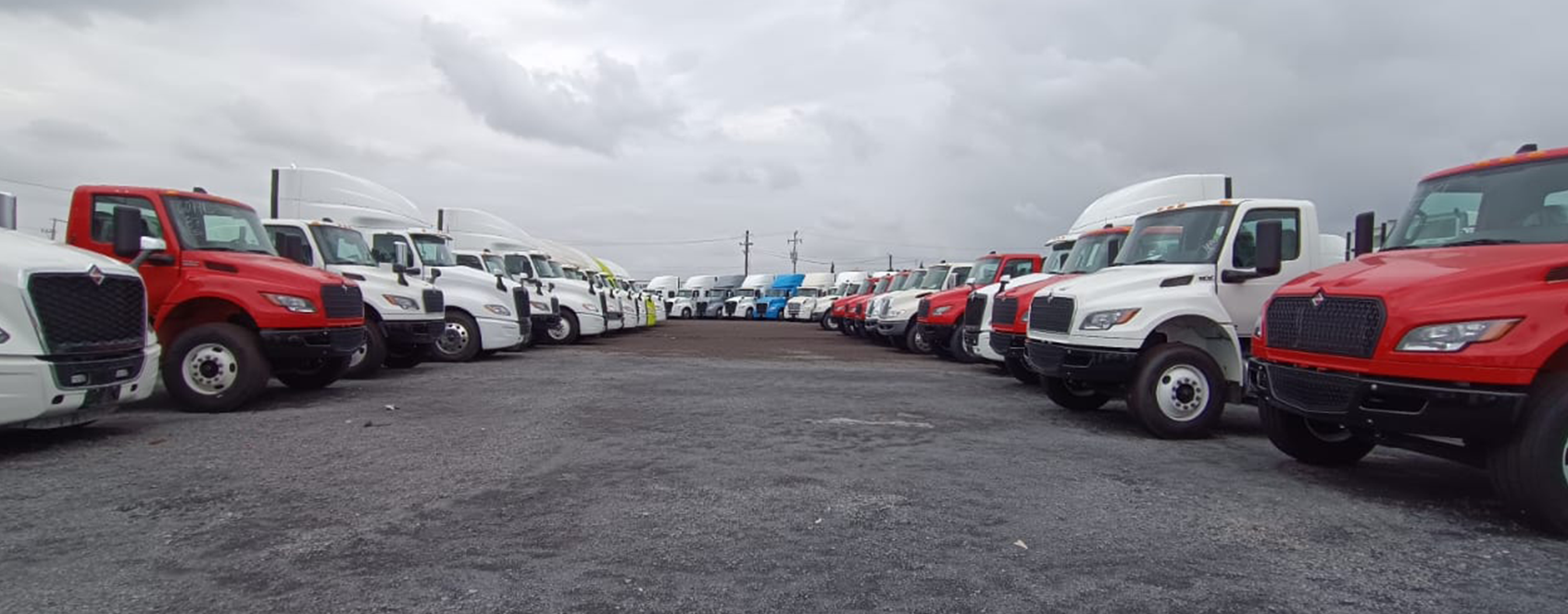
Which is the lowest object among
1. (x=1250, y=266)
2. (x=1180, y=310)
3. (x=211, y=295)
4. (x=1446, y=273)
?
(x=211, y=295)

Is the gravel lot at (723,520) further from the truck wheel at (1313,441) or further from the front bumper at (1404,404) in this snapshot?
the front bumper at (1404,404)

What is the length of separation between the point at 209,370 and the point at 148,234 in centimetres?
154

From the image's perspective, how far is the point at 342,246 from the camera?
→ 39.3ft

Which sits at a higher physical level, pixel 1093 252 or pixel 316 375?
pixel 1093 252

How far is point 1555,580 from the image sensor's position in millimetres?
3664

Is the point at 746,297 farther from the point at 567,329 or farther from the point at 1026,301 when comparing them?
the point at 1026,301

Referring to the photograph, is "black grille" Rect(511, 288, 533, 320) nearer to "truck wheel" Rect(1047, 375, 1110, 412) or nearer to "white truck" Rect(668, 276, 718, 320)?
"truck wheel" Rect(1047, 375, 1110, 412)

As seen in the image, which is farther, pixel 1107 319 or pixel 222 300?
pixel 222 300

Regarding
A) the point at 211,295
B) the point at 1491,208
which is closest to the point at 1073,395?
the point at 1491,208

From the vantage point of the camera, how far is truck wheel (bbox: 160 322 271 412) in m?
7.95

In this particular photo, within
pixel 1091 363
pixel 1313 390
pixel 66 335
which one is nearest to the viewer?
pixel 1313 390

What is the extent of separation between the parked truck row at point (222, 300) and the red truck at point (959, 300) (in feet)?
23.6

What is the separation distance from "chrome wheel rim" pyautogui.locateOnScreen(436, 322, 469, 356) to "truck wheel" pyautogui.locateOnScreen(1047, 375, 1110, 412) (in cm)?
943

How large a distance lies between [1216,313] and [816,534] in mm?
4863
